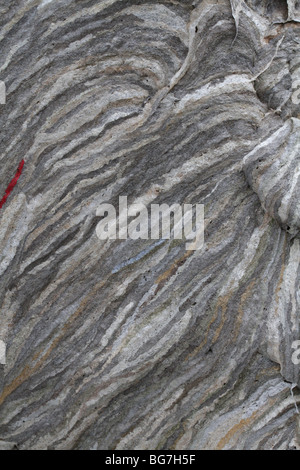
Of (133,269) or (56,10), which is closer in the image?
(56,10)

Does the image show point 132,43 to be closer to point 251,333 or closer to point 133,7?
point 133,7

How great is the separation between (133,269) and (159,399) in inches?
22.5

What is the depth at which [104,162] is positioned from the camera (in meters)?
2.12

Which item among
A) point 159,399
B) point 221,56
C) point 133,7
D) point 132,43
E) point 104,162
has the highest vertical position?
point 133,7

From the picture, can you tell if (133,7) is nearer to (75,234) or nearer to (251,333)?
(75,234)

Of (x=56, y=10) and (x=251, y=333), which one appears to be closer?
(x=56, y=10)

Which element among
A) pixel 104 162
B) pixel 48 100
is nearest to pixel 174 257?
pixel 104 162

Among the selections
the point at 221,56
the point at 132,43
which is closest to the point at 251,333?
the point at 221,56

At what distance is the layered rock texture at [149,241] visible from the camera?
2.07 metres

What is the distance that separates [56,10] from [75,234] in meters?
0.91

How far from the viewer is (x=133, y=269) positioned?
2.15 m

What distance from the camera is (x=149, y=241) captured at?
216 centimetres

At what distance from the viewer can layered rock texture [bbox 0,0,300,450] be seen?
207cm

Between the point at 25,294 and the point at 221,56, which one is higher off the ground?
the point at 221,56
